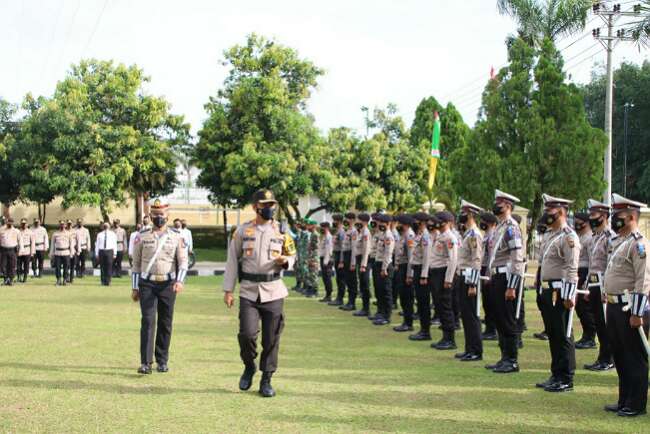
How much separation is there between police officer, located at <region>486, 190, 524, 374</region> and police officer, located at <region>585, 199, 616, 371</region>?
1.05m

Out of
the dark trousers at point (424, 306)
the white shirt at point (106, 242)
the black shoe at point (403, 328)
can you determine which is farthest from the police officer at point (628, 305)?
the white shirt at point (106, 242)

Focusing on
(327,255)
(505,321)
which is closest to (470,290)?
(505,321)

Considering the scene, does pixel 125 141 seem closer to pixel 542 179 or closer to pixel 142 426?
pixel 542 179

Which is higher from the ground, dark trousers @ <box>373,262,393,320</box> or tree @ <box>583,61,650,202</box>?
tree @ <box>583,61,650,202</box>

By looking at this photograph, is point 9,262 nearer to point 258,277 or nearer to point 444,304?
point 444,304

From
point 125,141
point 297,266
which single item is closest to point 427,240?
point 297,266

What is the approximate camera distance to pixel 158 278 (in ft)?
29.5

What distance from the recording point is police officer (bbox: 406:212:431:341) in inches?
475

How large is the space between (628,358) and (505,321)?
227 cm

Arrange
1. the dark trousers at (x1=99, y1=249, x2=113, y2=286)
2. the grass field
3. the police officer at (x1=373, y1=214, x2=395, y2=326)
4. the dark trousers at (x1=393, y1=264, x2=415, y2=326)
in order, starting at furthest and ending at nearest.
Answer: the dark trousers at (x1=99, y1=249, x2=113, y2=286), the police officer at (x1=373, y1=214, x2=395, y2=326), the dark trousers at (x1=393, y1=264, x2=415, y2=326), the grass field

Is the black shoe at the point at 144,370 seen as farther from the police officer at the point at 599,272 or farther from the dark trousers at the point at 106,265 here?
the dark trousers at the point at 106,265

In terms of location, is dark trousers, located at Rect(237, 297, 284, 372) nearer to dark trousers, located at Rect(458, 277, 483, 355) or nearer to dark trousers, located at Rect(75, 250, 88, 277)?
dark trousers, located at Rect(458, 277, 483, 355)

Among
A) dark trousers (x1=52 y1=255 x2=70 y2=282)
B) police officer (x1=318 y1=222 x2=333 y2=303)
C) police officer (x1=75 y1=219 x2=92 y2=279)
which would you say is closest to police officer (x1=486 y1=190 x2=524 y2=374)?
police officer (x1=318 y1=222 x2=333 y2=303)

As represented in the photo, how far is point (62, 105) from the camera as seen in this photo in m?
33.2
